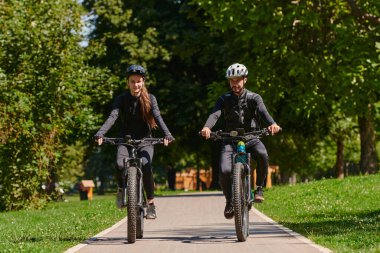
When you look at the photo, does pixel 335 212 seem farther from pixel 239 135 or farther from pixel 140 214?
pixel 140 214

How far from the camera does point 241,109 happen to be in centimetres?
1141

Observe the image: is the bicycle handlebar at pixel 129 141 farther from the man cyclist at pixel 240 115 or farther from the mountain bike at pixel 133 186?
the man cyclist at pixel 240 115

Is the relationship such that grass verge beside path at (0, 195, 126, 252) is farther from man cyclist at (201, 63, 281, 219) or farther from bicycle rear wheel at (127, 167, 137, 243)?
man cyclist at (201, 63, 281, 219)

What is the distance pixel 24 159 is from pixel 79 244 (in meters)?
14.1

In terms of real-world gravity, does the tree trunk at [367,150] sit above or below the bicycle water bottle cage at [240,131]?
above

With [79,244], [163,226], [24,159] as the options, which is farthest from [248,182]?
[24,159]

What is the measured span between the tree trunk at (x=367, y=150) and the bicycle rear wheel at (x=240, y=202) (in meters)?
22.9

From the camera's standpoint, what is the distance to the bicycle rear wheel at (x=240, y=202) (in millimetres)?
10625

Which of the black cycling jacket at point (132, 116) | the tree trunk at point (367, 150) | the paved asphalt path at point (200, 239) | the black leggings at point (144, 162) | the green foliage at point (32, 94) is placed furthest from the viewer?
the tree trunk at point (367, 150)

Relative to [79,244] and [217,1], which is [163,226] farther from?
[217,1]

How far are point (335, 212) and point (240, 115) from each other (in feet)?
20.6

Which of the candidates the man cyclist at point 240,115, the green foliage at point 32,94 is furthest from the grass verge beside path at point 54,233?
the green foliage at point 32,94

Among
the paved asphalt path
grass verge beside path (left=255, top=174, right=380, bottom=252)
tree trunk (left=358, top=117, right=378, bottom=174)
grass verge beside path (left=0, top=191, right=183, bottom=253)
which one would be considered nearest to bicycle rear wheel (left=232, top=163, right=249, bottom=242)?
the paved asphalt path

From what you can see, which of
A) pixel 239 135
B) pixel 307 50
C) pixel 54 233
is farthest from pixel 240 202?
pixel 307 50
